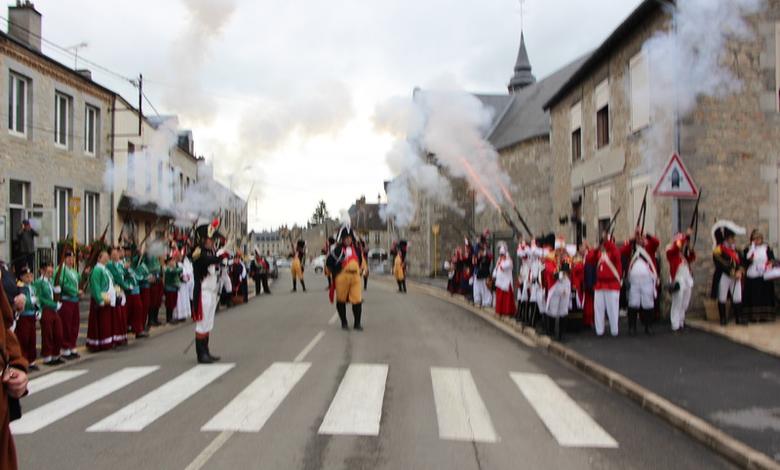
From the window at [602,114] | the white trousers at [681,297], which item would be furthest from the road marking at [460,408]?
the window at [602,114]

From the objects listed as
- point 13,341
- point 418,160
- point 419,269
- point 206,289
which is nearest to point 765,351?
point 206,289

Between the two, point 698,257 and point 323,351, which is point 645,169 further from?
point 323,351

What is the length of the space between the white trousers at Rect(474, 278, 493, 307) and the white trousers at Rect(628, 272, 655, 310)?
26.1ft

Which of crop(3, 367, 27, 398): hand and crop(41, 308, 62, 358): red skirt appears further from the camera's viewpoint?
crop(41, 308, 62, 358): red skirt

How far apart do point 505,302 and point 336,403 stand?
984 cm

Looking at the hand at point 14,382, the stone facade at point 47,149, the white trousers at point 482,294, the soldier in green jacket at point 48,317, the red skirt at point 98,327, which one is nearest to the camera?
the hand at point 14,382

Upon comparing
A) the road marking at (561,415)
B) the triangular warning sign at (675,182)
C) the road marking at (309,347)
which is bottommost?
the road marking at (561,415)

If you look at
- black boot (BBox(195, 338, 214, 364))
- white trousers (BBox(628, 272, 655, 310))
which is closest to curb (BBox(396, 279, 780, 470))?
white trousers (BBox(628, 272, 655, 310))

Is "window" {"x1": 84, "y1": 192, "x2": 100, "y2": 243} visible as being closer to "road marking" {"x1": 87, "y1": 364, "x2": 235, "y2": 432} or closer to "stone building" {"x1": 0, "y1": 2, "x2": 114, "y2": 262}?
"stone building" {"x1": 0, "y1": 2, "x2": 114, "y2": 262}

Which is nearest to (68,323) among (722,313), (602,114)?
(722,313)

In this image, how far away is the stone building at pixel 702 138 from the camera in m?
12.8

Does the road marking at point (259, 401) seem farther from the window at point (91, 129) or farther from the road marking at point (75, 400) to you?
the window at point (91, 129)

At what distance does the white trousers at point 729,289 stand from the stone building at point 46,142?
13884 millimetres

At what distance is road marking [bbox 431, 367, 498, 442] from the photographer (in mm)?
6027
